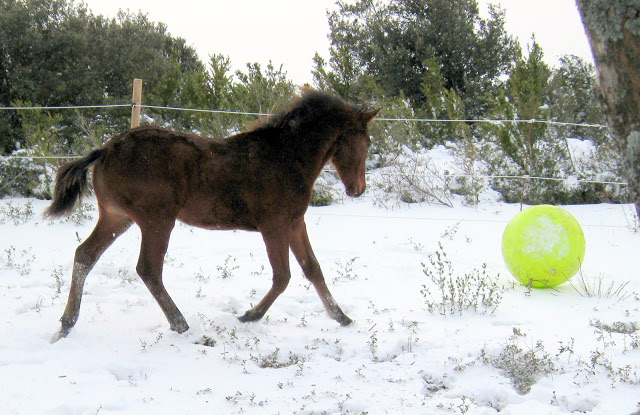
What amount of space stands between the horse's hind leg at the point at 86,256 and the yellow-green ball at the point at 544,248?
10.4 feet

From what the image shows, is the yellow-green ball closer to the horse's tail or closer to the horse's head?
the horse's head

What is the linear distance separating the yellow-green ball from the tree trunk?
3.32 meters

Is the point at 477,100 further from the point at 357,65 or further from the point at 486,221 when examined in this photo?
the point at 486,221

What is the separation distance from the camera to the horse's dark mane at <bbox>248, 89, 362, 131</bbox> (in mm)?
4336

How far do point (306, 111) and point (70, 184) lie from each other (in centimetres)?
172

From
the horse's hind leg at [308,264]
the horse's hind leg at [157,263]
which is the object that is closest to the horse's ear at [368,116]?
the horse's hind leg at [308,264]

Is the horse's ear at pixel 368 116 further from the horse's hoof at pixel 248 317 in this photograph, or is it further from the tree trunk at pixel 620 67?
the tree trunk at pixel 620 67

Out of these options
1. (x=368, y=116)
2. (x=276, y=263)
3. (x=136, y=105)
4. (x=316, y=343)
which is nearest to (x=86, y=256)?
(x=276, y=263)

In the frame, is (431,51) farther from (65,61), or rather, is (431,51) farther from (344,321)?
(344,321)

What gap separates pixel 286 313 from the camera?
4.59 m

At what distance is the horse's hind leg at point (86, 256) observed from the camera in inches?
156

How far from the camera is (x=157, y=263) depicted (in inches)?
158

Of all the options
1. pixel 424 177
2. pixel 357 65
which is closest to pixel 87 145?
pixel 424 177

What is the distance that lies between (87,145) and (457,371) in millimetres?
8063
